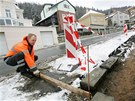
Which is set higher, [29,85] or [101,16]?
[101,16]

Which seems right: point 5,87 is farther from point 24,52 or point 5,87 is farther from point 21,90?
point 24,52

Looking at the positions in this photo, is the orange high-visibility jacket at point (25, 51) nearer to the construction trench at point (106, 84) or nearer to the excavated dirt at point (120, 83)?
the construction trench at point (106, 84)

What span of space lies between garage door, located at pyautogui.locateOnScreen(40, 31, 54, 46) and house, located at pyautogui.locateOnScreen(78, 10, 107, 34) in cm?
2716

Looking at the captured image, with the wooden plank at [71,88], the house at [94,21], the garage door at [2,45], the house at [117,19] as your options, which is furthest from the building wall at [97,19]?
the wooden plank at [71,88]

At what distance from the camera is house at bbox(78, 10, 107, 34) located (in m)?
50.4

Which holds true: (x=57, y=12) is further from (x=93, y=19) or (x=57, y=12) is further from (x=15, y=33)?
(x=15, y=33)

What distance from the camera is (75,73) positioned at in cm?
371

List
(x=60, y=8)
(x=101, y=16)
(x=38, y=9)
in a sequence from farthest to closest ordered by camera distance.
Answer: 1. (x=38, y=9)
2. (x=101, y=16)
3. (x=60, y=8)

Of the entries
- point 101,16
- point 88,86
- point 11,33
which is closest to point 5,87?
point 88,86

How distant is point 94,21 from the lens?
52344 millimetres

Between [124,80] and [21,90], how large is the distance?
229 centimetres

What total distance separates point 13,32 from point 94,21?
129 ft

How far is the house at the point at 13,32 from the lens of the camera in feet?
57.5

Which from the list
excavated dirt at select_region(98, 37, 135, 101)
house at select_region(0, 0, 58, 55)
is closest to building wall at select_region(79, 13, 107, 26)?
house at select_region(0, 0, 58, 55)
